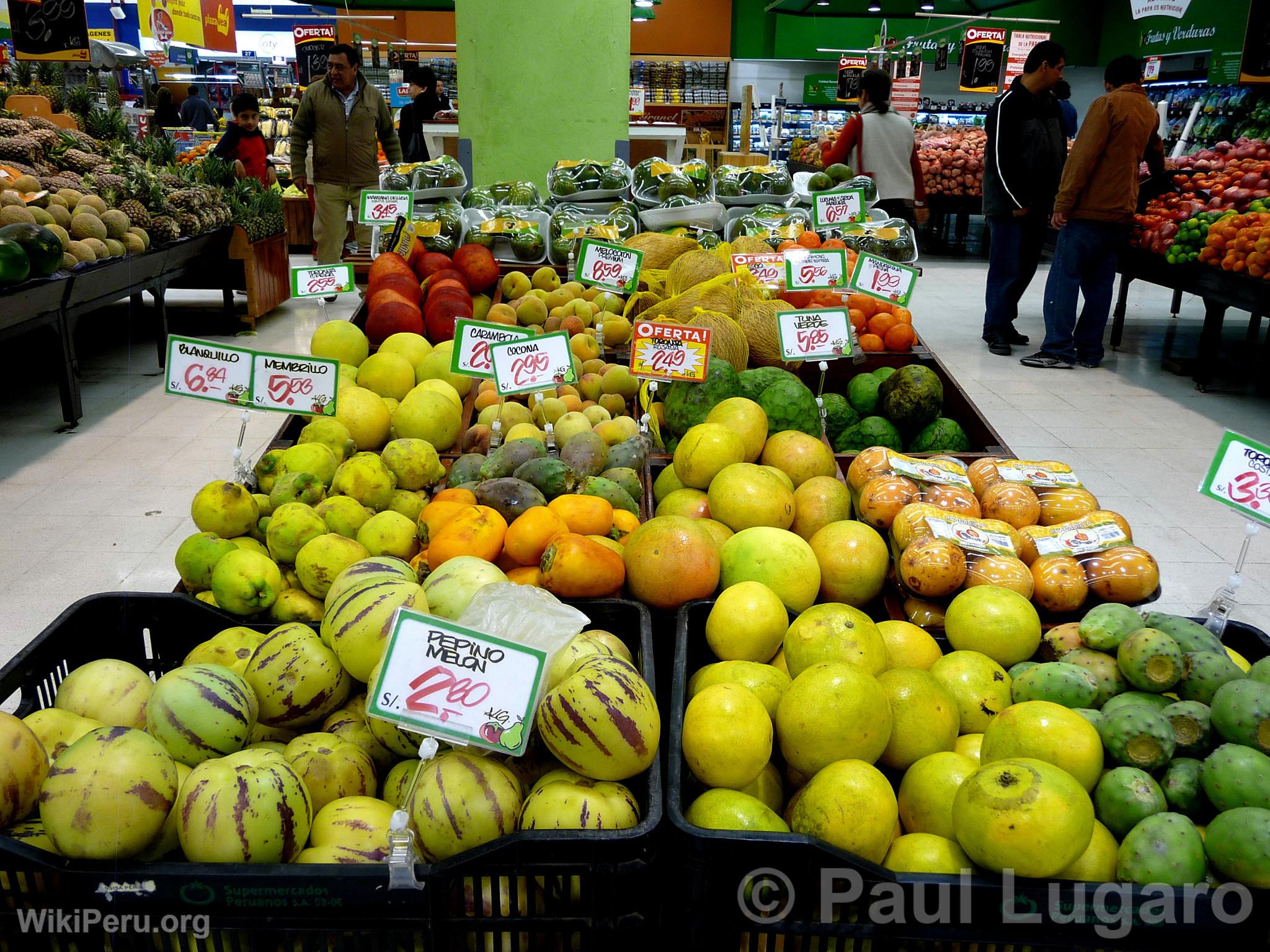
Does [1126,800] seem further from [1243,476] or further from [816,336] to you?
[816,336]

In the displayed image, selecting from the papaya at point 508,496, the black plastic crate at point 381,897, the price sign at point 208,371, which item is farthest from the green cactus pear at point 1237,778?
the price sign at point 208,371

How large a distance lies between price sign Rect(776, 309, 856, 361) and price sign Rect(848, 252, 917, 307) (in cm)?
52

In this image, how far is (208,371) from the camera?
1.98 metres

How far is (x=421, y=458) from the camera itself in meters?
2.12

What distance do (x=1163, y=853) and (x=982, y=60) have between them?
45.9 feet

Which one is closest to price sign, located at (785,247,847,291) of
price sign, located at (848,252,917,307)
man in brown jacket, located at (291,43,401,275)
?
price sign, located at (848,252,917,307)

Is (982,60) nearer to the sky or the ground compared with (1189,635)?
nearer to the sky

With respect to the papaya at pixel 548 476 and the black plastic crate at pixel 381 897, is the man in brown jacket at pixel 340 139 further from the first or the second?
the black plastic crate at pixel 381 897

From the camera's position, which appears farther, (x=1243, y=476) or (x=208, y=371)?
(x=208, y=371)

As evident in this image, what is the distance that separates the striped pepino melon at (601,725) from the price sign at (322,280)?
82.7 inches

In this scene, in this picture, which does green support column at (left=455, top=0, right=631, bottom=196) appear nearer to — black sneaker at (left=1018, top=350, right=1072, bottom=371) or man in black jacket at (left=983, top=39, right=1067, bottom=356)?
man in black jacket at (left=983, top=39, right=1067, bottom=356)

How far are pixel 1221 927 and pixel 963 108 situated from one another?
1853 centimetres

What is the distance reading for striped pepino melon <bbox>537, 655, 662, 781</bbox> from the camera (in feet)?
3.82

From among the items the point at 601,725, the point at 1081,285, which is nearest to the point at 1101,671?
the point at 601,725
